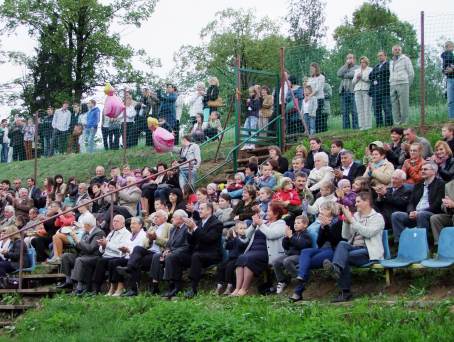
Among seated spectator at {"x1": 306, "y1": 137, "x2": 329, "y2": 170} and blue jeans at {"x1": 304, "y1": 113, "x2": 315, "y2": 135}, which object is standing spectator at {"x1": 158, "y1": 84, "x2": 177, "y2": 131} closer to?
blue jeans at {"x1": 304, "y1": 113, "x2": 315, "y2": 135}

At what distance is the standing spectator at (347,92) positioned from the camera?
17656 millimetres

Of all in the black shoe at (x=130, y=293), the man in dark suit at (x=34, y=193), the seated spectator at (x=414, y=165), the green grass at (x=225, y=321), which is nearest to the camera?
the green grass at (x=225, y=321)

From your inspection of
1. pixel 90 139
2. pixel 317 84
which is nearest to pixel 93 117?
pixel 90 139

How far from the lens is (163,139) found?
2058 centimetres

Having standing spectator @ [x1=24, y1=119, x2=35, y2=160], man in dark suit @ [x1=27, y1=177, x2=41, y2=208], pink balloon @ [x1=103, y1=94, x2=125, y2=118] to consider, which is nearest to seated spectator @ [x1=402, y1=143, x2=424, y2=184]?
man in dark suit @ [x1=27, y1=177, x2=41, y2=208]

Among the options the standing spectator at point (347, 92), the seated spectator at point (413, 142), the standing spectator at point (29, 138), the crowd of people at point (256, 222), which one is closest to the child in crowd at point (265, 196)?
the crowd of people at point (256, 222)

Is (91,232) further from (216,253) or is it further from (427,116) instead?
(427,116)

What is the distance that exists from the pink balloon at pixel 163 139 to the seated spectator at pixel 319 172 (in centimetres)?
Result: 680

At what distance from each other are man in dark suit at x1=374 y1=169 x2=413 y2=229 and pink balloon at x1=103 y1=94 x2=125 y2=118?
36.4ft

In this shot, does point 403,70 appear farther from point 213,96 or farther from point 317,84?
point 213,96

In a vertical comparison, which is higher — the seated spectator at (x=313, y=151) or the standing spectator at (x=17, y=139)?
the standing spectator at (x=17, y=139)

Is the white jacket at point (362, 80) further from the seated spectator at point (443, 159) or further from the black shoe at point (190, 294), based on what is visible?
the black shoe at point (190, 294)

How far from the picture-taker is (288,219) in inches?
509

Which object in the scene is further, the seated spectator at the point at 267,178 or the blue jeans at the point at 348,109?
the blue jeans at the point at 348,109
